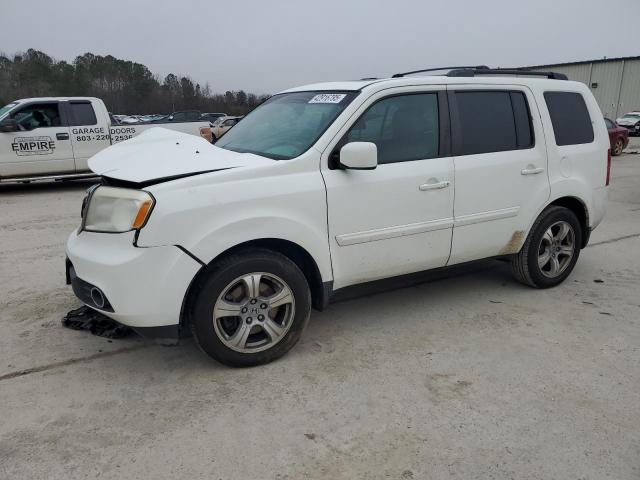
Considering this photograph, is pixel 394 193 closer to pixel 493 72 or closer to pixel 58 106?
pixel 493 72

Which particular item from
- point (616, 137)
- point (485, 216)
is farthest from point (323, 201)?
point (616, 137)

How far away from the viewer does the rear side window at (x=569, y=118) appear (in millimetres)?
4434

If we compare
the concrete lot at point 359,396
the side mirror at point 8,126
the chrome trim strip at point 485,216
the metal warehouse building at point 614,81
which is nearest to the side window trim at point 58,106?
the side mirror at point 8,126

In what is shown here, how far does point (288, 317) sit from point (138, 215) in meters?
1.13

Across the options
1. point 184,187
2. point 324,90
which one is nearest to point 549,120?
point 324,90

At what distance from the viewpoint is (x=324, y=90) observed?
12.9 feet

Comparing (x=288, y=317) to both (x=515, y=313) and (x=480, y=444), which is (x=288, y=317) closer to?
(x=480, y=444)

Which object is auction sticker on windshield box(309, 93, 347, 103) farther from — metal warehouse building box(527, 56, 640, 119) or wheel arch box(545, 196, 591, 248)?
metal warehouse building box(527, 56, 640, 119)

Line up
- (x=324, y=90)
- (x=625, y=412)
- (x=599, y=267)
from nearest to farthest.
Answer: (x=625, y=412), (x=324, y=90), (x=599, y=267)

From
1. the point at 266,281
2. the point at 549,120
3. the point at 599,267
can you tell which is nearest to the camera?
the point at 266,281

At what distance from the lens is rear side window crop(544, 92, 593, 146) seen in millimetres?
4434

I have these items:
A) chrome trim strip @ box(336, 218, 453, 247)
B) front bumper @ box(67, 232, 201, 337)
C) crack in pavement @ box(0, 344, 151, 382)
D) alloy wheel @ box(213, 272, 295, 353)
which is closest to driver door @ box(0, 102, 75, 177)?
crack in pavement @ box(0, 344, 151, 382)

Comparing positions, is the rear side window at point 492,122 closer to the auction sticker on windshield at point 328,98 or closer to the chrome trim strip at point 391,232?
the chrome trim strip at point 391,232

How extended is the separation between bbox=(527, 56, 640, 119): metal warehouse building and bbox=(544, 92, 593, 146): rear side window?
43474mm
